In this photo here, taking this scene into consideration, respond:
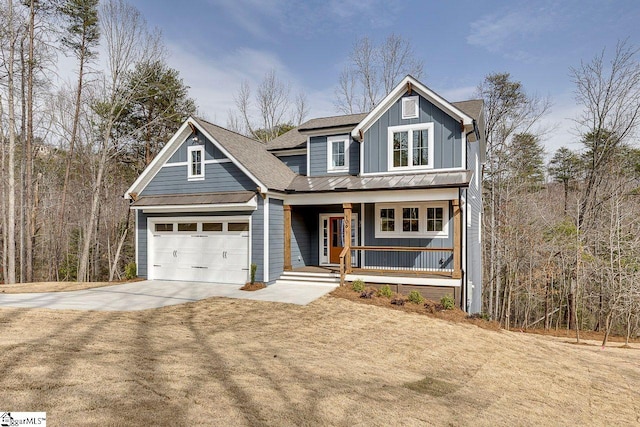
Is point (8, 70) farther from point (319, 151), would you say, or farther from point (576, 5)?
point (576, 5)

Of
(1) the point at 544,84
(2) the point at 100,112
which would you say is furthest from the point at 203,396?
(1) the point at 544,84

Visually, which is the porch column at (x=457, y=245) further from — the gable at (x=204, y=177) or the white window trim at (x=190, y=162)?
the white window trim at (x=190, y=162)

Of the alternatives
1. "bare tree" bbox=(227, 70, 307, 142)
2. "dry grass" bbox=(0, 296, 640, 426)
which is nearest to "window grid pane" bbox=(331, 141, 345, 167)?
"dry grass" bbox=(0, 296, 640, 426)

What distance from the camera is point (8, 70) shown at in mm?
16578

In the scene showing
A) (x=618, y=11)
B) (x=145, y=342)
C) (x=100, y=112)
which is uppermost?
(x=618, y=11)

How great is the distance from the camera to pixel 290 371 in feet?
17.4

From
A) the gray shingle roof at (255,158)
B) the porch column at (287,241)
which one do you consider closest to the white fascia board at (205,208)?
the gray shingle roof at (255,158)

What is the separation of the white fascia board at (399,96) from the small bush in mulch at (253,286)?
6526 mm

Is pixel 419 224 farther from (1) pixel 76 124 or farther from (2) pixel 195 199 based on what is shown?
(1) pixel 76 124

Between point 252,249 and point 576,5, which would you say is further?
point 576,5

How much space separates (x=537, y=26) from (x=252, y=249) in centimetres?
1699

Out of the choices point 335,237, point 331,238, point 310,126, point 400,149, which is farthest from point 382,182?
point 310,126

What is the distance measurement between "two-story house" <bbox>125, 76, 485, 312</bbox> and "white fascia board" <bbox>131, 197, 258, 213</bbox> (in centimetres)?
5

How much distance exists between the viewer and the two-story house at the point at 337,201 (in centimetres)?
1234
